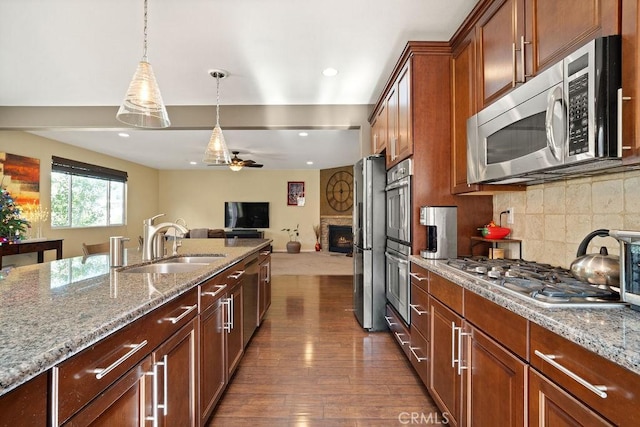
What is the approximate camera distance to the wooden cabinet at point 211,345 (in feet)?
5.29

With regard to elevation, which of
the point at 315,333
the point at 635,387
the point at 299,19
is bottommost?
the point at 315,333

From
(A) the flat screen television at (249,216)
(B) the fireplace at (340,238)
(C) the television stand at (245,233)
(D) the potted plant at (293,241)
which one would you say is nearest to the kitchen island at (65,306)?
(B) the fireplace at (340,238)

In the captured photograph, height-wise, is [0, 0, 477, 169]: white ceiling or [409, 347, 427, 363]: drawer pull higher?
[0, 0, 477, 169]: white ceiling

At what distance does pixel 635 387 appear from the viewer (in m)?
0.70

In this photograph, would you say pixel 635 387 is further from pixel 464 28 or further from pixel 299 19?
pixel 299 19

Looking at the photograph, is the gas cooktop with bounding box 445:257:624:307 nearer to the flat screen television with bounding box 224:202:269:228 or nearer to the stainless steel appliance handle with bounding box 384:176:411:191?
the stainless steel appliance handle with bounding box 384:176:411:191

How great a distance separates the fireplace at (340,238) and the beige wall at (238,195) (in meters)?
0.71

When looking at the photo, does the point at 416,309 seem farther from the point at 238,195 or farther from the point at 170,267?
the point at 238,195

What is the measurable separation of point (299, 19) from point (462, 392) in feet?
8.39

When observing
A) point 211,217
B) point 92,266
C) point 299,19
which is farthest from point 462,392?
point 211,217

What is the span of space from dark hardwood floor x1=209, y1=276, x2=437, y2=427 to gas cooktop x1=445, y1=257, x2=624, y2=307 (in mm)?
1001

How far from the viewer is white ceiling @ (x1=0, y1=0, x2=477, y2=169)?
2203 millimetres

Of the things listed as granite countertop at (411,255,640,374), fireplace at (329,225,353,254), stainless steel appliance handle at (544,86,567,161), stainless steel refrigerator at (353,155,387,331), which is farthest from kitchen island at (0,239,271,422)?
fireplace at (329,225,353,254)

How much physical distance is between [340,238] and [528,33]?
7.99m
